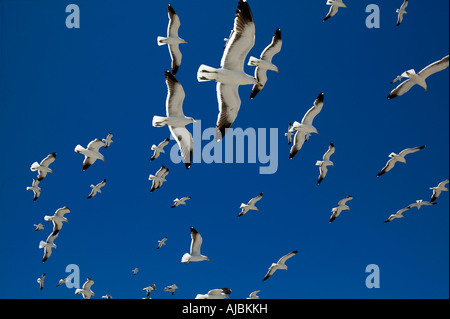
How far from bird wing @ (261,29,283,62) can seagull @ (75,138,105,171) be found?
8.27 meters

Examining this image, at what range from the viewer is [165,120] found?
13828 mm

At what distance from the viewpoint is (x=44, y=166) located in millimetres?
21734

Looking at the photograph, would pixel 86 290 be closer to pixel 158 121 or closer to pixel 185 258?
pixel 185 258

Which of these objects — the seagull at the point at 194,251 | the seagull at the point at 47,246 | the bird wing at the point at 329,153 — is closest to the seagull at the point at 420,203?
the bird wing at the point at 329,153

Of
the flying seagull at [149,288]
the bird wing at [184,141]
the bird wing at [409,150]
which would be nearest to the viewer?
the bird wing at [184,141]

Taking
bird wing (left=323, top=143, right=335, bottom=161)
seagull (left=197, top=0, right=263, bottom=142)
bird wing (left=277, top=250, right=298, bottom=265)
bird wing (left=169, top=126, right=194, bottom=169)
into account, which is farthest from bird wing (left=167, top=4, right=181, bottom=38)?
bird wing (left=277, top=250, right=298, bottom=265)

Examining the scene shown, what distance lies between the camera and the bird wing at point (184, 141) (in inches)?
559

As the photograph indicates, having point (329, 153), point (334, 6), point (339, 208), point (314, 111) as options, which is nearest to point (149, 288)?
point (339, 208)

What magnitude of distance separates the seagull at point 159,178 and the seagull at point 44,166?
455 centimetres

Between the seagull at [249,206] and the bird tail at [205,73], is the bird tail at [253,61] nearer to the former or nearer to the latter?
the bird tail at [205,73]

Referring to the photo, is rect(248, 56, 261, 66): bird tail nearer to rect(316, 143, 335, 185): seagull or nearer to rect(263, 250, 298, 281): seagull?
rect(316, 143, 335, 185): seagull

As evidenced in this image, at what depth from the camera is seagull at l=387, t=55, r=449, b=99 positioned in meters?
14.7

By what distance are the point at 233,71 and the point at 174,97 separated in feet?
7.51

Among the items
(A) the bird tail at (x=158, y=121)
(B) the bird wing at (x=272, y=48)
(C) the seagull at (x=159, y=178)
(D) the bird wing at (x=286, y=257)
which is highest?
(B) the bird wing at (x=272, y=48)
